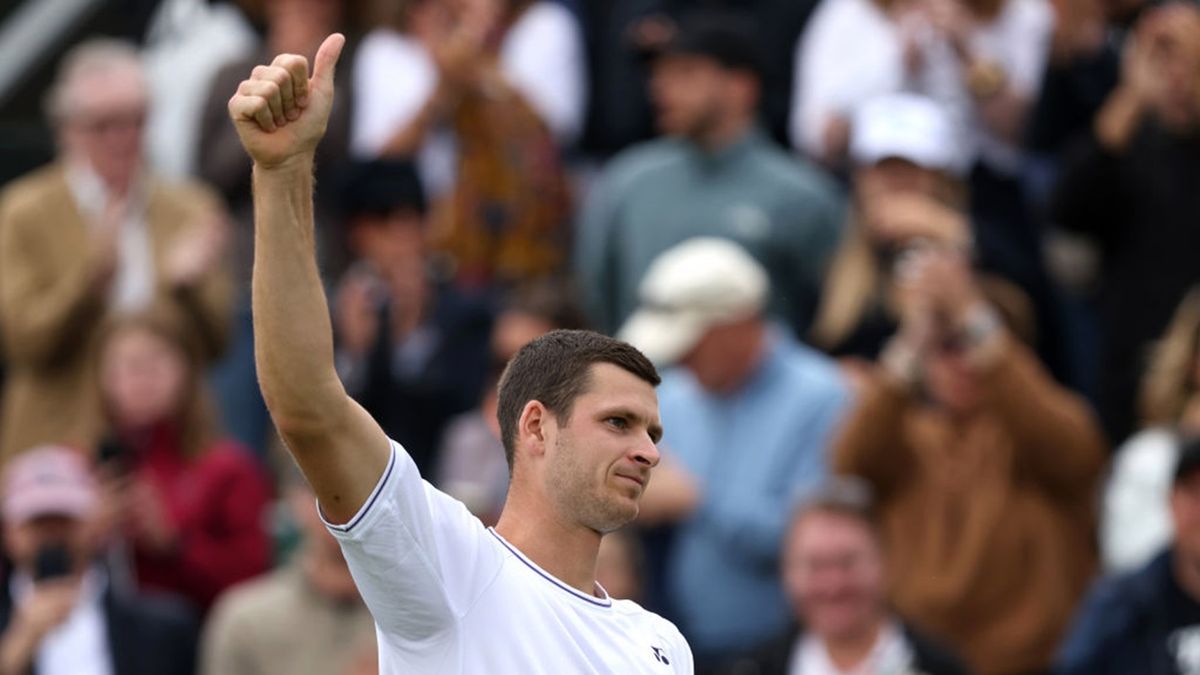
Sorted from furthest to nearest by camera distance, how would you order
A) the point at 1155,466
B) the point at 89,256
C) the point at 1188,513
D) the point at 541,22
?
the point at 541,22 < the point at 89,256 < the point at 1155,466 < the point at 1188,513

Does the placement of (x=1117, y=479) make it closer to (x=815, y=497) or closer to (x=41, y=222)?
(x=815, y=497)

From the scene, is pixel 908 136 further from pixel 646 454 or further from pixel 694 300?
pixel 646 454

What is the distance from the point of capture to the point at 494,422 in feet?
30.3

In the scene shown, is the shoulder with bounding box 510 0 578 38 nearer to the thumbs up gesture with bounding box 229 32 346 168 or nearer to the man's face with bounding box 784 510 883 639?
the man's face with bounding box 784 510 883 639

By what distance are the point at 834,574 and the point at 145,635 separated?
2.51 m

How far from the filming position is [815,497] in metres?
8.45

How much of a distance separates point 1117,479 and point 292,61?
5051 mm

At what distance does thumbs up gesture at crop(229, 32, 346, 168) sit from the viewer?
4320 mm

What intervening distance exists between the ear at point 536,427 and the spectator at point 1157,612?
12.3 ft

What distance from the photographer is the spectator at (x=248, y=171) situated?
1075cm

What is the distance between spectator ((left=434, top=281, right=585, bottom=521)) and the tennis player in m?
4.24

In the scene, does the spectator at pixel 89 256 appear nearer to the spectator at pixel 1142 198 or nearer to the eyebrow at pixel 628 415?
the spectator at pixel 1142 198

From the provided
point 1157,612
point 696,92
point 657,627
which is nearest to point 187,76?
point 696,92

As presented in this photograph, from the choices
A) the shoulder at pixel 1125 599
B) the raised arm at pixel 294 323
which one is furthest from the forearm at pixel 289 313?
the shoulder at pixel 1125 599
